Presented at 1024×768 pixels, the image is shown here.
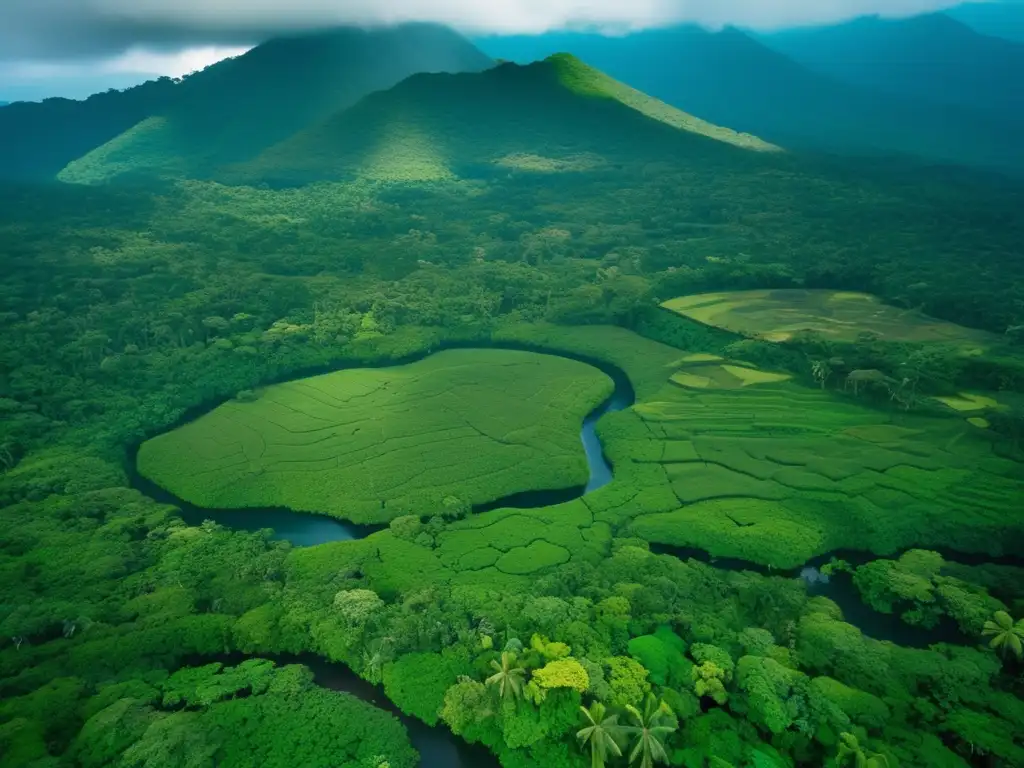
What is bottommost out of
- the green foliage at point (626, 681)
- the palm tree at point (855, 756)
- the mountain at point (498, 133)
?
the palm tree at point (855, 756)

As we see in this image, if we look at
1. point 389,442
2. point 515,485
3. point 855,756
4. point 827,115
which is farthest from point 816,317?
point 827,115

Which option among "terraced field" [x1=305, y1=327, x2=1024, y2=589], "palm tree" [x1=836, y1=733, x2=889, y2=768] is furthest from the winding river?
"palm tree" [x1=836, y1=733, x2=889, y2=768]

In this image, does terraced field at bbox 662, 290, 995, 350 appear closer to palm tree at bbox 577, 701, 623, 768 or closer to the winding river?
the winding river

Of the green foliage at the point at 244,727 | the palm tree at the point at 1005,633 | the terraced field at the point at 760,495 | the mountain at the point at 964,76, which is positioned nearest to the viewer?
the green foliage at the point at 244,727

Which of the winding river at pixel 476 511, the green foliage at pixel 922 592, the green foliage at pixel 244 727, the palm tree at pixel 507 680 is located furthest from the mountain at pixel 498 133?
the palm tree at pixel 507 680

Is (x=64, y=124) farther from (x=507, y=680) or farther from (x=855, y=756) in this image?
(x=855, y=756)

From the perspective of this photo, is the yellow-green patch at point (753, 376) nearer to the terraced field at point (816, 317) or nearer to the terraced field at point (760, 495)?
the terraced field at point (760, 495)

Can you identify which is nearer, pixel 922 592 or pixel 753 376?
pixel 922 592
